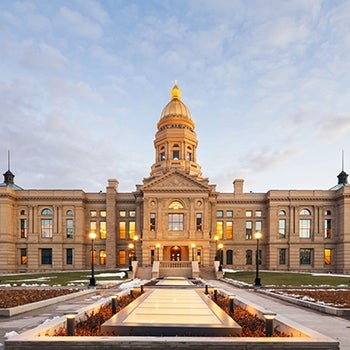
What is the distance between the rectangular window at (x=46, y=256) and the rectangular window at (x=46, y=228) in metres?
2.60

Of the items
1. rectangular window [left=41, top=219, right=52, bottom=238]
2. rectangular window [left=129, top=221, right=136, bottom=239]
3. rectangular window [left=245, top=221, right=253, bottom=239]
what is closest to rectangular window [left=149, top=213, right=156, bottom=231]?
rectangular window [left=129, top=221, right=136, bottom=239]

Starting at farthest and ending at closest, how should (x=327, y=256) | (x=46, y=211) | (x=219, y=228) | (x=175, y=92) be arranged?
(x=175, y=92)
(x=219, y=228)
(x=46, y=211)
(x=327, y=256)

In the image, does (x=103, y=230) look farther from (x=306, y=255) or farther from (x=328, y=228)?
(x=328, y=228)

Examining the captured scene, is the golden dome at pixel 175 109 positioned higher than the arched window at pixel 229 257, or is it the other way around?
the golden dome at pixel 175 109

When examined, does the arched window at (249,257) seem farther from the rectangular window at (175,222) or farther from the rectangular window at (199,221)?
the rectangular window at (175,222)

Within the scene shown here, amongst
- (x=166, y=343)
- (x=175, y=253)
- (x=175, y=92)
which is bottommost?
(x=175, y=253)

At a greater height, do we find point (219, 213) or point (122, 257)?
point (219, 213)

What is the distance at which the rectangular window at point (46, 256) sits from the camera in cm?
6281

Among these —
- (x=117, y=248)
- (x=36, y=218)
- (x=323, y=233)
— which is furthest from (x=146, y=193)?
(x=323, y=233)

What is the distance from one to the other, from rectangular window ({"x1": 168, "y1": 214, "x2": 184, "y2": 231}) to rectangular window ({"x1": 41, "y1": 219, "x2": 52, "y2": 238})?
2301 cm

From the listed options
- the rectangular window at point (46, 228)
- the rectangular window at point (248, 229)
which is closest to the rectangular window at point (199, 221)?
the rectangular window at point (248, 229)

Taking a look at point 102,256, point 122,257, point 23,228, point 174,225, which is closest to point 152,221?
point 174,225

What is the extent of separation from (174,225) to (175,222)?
21.9 inches

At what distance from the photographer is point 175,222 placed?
194 ft
